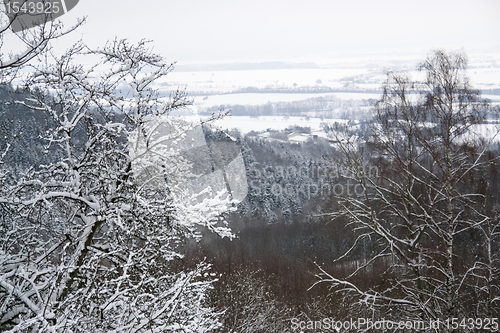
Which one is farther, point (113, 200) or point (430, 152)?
point (430, 152)

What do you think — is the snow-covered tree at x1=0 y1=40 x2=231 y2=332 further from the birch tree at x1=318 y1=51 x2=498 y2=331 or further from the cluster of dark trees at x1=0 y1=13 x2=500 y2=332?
the birch tree at x1=318 y1=51 x2=498 y2=331

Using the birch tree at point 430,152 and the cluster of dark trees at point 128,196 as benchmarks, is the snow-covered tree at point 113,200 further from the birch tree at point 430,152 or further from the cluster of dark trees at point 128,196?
the birch tree at point 430,152

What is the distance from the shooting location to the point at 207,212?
6812mm

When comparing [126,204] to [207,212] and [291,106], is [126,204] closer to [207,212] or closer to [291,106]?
[207,212]

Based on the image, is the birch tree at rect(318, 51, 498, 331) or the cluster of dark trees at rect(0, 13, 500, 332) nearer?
the cluster of dark trees at rect(0, 13, 500, 332)

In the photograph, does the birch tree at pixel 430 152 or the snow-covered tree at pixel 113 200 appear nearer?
the snow-covered tree at pixel 113 200

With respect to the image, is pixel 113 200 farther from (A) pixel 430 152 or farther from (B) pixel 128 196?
(A) pixel 430 152

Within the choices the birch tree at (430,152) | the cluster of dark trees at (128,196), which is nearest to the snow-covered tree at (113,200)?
the cluster of dark trees at (128,196)

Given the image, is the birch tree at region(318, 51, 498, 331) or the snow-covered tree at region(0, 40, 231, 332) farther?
the birch tree at region(318, 51, 498, 331)

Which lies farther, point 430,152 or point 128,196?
point 430,152

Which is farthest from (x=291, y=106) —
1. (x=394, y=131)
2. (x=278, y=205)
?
(x=394, y=131)

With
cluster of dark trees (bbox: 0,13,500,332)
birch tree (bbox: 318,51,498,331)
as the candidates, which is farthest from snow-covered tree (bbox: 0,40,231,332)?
birch tree (bbox: 318,51,498,331)

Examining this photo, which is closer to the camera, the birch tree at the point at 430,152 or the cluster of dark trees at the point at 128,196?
the cluster of dark trees at the point at 128,196

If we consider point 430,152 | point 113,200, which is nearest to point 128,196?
point 113,200
